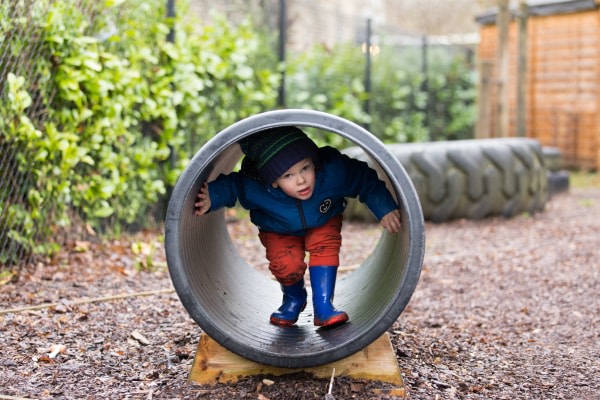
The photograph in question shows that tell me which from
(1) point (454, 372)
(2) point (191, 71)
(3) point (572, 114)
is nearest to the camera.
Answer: (1) point (454, 372)

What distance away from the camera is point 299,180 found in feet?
10.5

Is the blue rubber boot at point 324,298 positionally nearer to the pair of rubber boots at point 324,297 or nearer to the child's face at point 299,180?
the pair of rubber boots at point 324,297

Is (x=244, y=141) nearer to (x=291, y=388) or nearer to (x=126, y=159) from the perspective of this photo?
(x=291, y=388)

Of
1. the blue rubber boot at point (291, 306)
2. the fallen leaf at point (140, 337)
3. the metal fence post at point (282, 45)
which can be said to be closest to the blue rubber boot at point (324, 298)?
the blue rubber boot at point (291, 306)

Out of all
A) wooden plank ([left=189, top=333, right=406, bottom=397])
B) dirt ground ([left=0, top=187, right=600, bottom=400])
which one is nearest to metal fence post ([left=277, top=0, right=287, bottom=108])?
dirt ground ([left=0, top=187, right=600, bottom=400])

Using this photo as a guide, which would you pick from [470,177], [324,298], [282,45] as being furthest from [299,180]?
[282,45]

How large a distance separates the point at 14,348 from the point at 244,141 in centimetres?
144

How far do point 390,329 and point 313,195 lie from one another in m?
0.98

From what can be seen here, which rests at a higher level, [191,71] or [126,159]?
[191,71]

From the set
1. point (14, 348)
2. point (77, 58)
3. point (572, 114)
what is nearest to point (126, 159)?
point (77, 58)

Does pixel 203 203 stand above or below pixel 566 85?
below

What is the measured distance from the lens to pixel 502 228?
735 centimetres

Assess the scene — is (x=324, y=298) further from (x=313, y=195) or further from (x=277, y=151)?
(x=277, y=151)

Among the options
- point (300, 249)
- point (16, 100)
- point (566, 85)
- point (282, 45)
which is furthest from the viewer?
point (566, 85)
